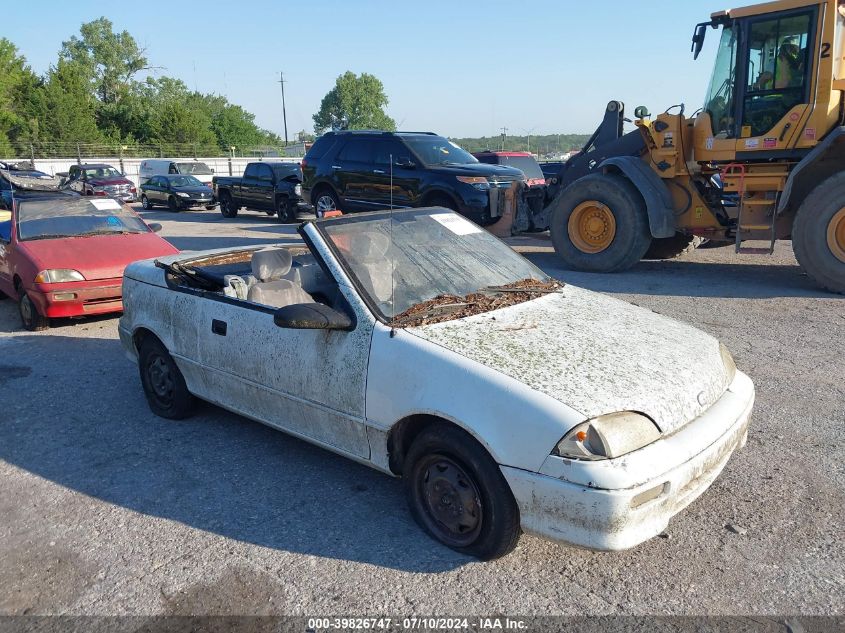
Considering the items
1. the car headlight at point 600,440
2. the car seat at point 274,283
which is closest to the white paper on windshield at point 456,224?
the car seat at point 274,283

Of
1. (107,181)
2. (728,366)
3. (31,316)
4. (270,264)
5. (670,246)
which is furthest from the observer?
(107,181)

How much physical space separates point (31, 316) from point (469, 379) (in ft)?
21.4

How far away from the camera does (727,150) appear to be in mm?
9125

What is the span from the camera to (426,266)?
3893 mm

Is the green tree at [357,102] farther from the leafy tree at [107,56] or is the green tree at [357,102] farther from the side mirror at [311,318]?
the side mirror at [311,318]

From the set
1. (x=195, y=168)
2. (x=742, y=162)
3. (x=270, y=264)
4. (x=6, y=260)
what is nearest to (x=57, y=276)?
(x=6, y=260)

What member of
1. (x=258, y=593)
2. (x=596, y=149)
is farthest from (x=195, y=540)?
(x=596, y=149)

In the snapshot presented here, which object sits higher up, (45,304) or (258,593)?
(45,304)

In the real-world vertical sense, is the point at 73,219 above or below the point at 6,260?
above

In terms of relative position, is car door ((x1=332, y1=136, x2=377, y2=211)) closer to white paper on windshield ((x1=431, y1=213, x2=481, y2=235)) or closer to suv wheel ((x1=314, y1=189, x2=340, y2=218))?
suv wheel ((x1=314, y1=189, x2=340, y2=218))

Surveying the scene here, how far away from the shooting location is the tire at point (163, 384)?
4730 mm

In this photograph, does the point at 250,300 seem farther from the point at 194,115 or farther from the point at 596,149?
the point at 194,115

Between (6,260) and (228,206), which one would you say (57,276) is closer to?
(6,260)

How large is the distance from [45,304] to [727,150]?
29.0 ft
